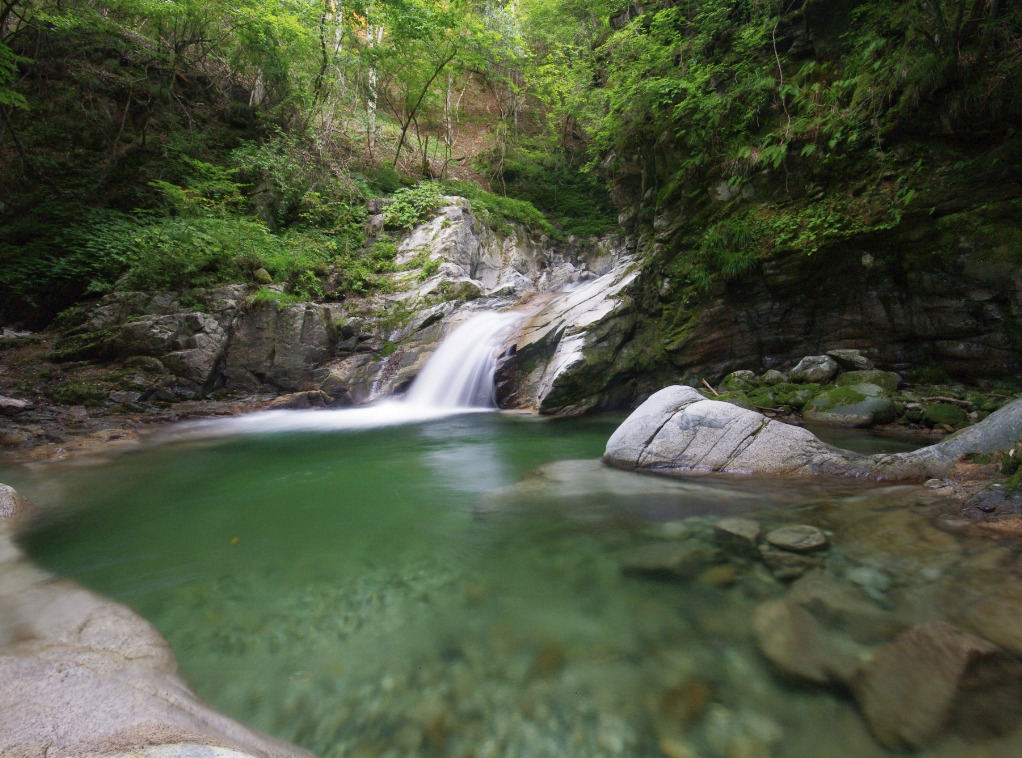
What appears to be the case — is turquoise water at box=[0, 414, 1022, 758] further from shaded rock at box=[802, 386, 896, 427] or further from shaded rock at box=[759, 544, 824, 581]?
shaded rock at box=[802, 386, 896, 427]

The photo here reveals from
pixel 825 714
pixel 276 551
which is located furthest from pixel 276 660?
pixel 825 714

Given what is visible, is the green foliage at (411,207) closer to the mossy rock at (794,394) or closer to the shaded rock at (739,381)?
the shaded rock at (739,381)

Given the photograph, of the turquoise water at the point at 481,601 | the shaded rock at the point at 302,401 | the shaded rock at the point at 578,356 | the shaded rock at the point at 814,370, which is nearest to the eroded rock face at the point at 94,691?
the turquoise water at the point at 481,601

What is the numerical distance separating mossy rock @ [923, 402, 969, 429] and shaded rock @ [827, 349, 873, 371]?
57.6 inches

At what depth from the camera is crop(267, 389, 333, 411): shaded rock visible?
30.0ft

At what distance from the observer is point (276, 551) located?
3.10m

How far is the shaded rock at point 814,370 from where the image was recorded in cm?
716

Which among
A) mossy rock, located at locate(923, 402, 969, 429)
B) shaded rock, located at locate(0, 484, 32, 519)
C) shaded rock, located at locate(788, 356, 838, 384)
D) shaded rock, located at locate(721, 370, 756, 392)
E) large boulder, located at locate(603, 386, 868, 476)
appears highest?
shaded rock, located at locate(788, 356, 838, 384)

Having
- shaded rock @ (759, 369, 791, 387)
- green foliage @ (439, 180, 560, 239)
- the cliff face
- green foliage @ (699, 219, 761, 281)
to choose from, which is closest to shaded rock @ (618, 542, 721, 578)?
shaded rock @ (759, 369, 791, 387)

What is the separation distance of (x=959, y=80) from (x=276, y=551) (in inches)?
377

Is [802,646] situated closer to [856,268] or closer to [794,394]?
[794,394]

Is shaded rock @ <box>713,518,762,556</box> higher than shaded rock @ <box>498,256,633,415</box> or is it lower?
lower

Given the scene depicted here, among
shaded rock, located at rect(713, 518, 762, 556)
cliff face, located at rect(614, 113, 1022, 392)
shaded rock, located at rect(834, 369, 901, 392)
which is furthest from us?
shaded rock, located at rect(834, 369, 901, 392)

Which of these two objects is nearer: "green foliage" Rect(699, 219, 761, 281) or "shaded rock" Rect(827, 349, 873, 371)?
"shaded rock" Rect(827, 349, 873, 371)
